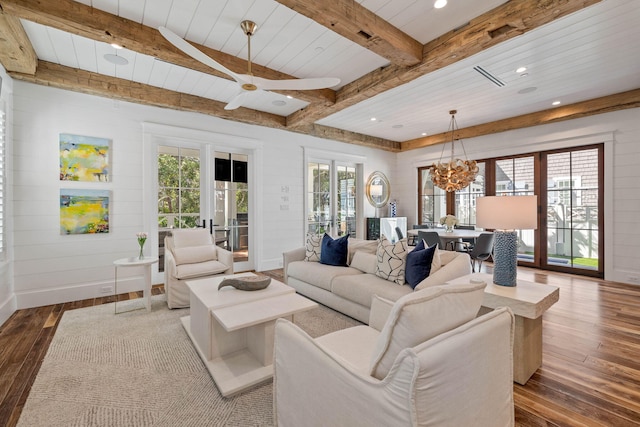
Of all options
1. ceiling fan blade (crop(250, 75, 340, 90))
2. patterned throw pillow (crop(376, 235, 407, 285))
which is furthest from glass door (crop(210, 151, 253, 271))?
patterned throw pillow (crop(376, 235, 407, 285))

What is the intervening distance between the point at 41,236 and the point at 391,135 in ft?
20.9

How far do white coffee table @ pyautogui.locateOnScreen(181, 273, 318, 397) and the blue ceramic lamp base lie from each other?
1479 mm

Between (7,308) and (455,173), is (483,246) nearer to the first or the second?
(455,173)

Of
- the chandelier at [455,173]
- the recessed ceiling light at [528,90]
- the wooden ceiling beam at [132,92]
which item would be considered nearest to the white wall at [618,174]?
the recessed ceiling light at [528,90]

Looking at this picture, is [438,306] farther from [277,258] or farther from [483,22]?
[277,258]

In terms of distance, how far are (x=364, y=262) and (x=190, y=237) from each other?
7.88 feet

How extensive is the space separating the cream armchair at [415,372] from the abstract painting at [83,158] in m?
3.80

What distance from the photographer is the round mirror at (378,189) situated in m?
7.04

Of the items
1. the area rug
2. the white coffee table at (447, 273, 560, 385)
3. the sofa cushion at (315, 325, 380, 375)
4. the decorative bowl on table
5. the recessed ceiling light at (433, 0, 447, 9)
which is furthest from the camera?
the decorative bowl on table

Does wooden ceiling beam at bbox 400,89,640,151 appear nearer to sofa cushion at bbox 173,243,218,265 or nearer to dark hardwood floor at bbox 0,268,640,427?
dark hardwood floor at bbox 0,268,640,427

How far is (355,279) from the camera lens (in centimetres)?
313

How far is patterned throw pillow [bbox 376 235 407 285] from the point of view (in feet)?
9.68

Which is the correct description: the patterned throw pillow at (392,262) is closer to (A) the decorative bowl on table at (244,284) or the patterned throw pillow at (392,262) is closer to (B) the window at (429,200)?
(A) the decorative bowl on table at (244,284)

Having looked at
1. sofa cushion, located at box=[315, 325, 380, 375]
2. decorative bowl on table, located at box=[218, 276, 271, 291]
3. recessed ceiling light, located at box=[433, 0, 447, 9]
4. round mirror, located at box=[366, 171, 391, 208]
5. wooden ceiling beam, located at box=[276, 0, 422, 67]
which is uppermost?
recessed ceiling light, located at box=[433, 0, 447, 9]
